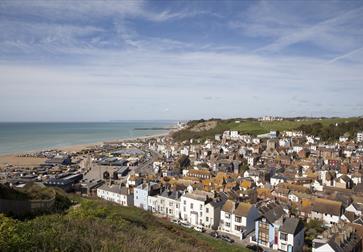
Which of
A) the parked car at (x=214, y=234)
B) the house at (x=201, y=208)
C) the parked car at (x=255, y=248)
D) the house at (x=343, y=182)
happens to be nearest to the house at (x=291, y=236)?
the parked car at (x=255, y=248)

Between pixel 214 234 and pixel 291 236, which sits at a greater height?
pixel 291 236

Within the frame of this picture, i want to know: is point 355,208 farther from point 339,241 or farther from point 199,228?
point 199,228

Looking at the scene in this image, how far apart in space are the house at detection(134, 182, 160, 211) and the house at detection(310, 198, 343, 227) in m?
16.4

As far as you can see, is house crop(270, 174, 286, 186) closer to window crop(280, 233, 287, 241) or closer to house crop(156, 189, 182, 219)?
house crop(156, 189, 182, 219)

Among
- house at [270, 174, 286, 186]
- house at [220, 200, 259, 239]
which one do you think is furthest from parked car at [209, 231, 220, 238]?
house at [270, 174, 286, 186]

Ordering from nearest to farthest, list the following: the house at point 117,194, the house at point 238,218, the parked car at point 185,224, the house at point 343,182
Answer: the house at point 238,218, the parked car at point 185,224, the house at point 117,194, the house at point 343,182

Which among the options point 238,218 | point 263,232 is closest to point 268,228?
point 263,232

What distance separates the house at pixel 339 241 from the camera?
17359mm

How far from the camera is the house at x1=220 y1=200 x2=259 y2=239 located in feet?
80.0

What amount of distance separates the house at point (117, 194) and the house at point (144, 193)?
93 cm

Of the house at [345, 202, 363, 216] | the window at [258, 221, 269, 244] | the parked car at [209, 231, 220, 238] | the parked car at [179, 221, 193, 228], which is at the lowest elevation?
the parked car at [179, 221, 193, 228]

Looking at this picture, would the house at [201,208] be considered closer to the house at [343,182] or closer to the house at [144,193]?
the house at [144,193]

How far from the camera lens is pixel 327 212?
2567 cm

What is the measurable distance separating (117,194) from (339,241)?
80.1 feet
